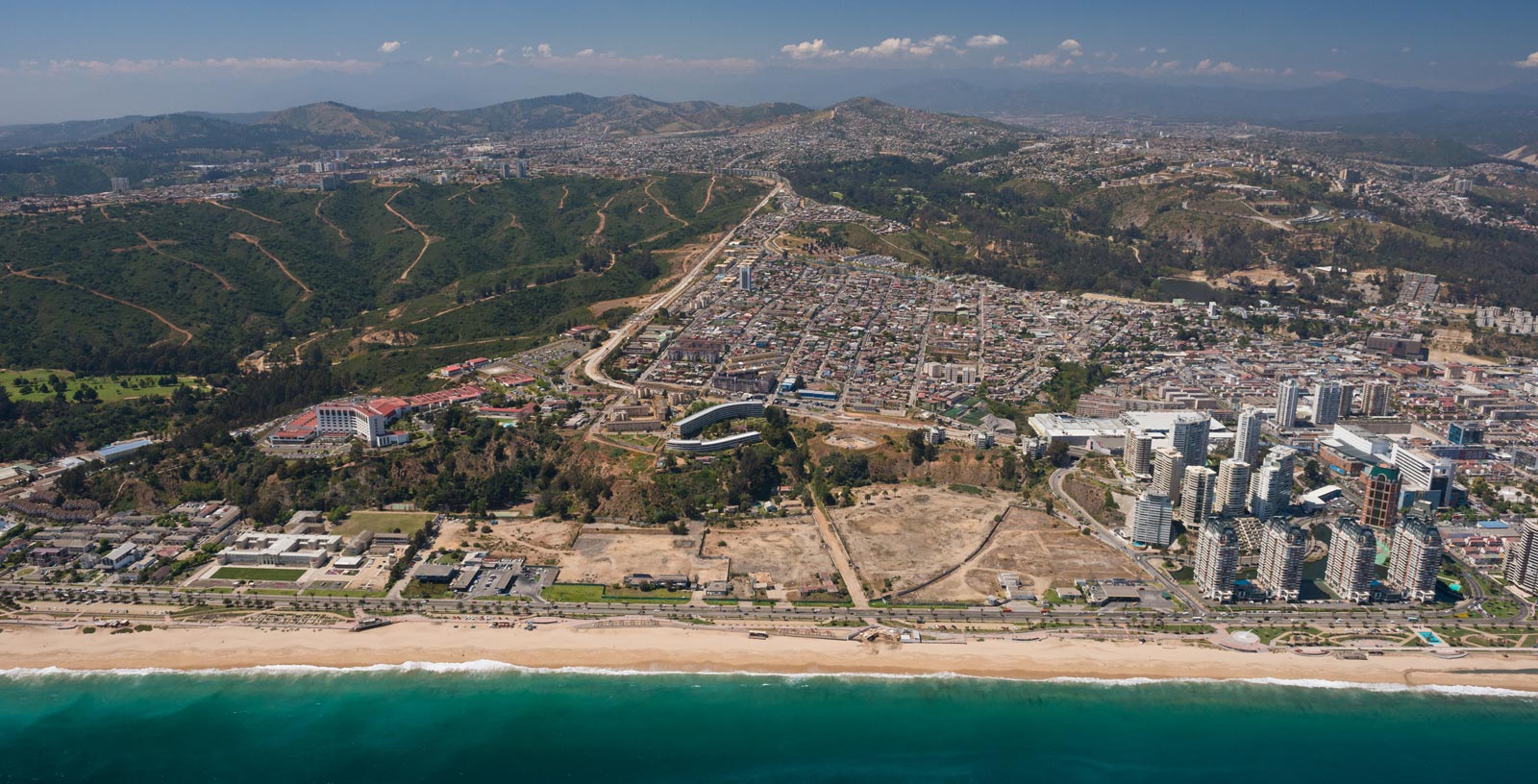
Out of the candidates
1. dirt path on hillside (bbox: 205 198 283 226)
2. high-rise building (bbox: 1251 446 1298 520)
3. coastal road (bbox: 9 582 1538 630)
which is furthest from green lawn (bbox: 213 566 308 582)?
dirt path on hillside (bbox: 205 198 283 226)

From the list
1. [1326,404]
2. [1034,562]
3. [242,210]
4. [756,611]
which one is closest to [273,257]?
[242,210]

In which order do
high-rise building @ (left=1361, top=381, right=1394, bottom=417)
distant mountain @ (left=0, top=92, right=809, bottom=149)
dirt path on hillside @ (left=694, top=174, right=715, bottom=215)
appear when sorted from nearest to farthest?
high-rise building @ (left=1361, top=381, right=1394, bottom=417)
dirt path on hillside @ (left=694, top=174, right=715, bottom=215)
distant mountain @ (left=0, top=92, right=809, bottom=149)

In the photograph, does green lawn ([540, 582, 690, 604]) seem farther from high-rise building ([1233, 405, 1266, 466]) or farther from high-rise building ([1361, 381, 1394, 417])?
high-rise building ([1361, 381, 1394, 417])

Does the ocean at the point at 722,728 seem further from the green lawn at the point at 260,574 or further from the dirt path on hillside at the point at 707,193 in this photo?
the dirt path on hillside at the point at 707,193

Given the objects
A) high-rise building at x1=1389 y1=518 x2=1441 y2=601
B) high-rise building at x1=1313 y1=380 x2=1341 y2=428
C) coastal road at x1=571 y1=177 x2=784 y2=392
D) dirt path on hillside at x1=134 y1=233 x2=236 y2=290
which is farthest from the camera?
dirt path on hillside at x1=134 y1=233 x2=236 y2=290

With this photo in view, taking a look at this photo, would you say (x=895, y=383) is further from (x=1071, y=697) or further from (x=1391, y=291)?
(x=1391, y=291)

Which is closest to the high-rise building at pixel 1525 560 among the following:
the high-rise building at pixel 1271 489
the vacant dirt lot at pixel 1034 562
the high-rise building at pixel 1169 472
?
the high-rise building at pixel 1271 489


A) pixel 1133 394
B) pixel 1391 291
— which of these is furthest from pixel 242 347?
pixel 1391 291
